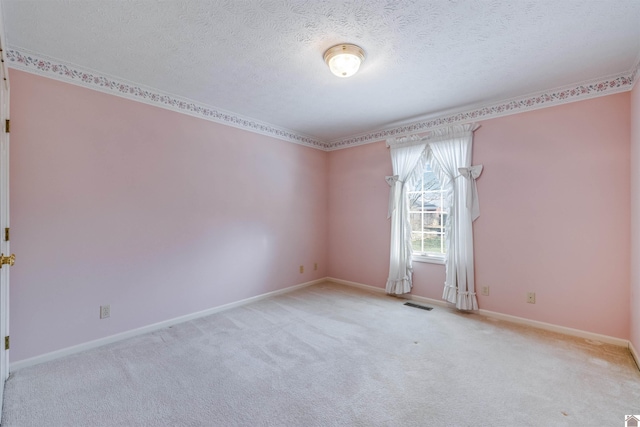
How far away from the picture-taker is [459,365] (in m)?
2.31

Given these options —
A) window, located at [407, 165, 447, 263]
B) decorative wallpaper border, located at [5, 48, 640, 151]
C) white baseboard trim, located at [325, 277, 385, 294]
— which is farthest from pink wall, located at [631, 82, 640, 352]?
white baseboard trim, located at [325, 277, 385, 294]

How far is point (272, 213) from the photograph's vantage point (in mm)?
4227

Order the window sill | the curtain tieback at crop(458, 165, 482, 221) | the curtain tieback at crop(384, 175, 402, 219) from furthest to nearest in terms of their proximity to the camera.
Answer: the curtain tieback at crop(384, 175, 402, 219) < the window sill < the curtain tieback at crop(458, 165, 482, 221)

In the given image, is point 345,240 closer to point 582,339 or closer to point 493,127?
point 493,127

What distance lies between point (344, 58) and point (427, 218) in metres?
2.59

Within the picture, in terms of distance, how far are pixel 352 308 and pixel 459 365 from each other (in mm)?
1550

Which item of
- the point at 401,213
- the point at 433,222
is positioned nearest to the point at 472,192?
the point at 433,222

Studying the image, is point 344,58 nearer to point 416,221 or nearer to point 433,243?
point 416,221

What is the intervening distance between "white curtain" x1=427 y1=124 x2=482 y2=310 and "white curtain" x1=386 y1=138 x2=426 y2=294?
0.41 meters

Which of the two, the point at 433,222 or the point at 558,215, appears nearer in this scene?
the point at 558,215

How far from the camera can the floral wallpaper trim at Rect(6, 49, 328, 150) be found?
7.59 feet

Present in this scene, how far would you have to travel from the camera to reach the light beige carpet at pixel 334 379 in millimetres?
1752

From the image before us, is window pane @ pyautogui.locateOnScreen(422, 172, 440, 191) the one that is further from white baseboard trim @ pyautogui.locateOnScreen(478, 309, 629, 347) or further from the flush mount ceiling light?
the flush mount ceiling light

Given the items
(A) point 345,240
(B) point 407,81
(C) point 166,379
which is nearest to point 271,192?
(A) point 345,240
